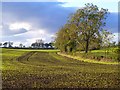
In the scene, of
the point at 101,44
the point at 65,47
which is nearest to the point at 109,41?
the point at 101,44

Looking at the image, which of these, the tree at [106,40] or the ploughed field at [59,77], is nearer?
the ploughed field at [59,77]

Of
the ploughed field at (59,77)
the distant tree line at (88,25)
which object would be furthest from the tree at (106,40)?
the ploughed field at (59,77)

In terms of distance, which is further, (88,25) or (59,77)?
(88,25)

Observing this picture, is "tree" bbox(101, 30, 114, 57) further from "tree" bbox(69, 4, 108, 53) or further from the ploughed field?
the ploughed field

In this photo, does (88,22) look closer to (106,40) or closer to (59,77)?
(106,40)

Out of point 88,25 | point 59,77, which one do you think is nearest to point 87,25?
point 88,25

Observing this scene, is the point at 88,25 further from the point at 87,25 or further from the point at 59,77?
the point at 59,77

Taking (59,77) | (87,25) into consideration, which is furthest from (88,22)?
(59,77)

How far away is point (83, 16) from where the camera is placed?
3396 inches

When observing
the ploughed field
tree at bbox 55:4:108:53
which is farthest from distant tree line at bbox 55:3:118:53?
the ploughed field

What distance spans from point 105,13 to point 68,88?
70037 mm

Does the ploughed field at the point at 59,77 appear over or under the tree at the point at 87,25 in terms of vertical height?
under

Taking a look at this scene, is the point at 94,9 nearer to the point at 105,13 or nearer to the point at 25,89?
the point at 105,13

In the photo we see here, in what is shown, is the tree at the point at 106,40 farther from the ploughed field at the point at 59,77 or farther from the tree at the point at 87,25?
the ploughed field at the point at 59,77
